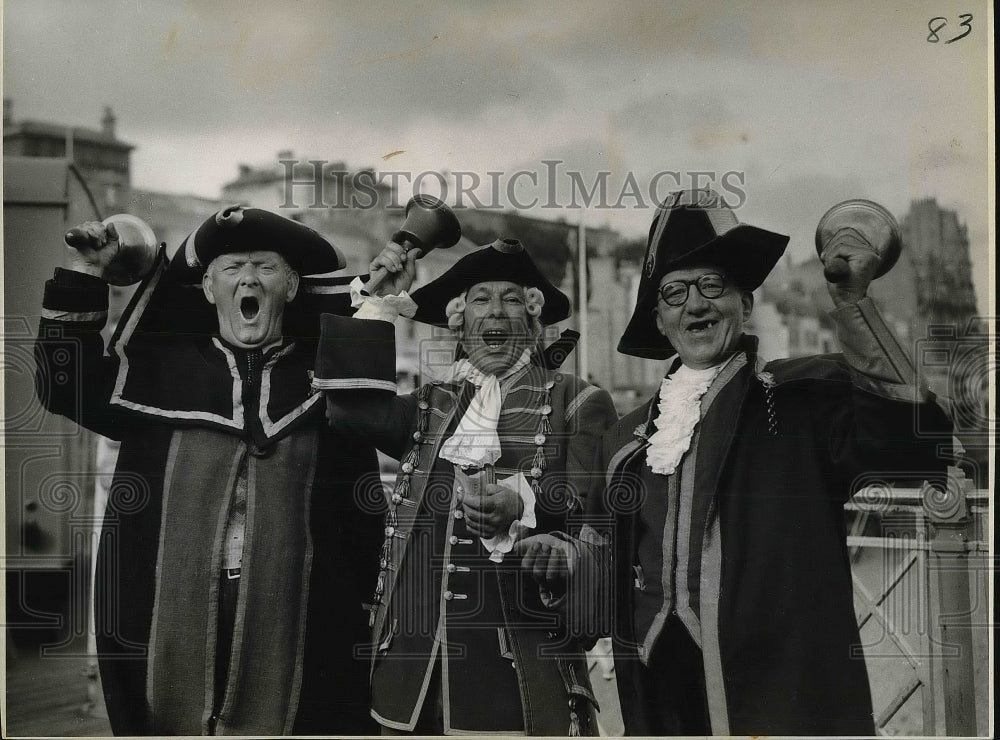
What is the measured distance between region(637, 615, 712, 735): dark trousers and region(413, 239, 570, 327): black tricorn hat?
1.34 m

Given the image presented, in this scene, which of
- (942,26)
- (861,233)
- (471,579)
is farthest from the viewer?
(942,26)

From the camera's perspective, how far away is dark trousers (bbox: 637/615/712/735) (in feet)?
13.0

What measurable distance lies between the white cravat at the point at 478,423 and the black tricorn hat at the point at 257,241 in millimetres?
740

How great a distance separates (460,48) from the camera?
443 cm

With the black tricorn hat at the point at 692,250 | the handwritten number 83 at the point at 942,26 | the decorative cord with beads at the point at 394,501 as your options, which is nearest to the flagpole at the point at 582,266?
the black tricorn hat at the point at 692,250

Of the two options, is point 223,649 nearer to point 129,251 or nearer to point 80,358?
point 80,358

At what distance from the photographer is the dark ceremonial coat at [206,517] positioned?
4199mm

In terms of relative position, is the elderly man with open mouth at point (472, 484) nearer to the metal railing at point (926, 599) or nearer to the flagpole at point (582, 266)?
the flagpole at point (582, 266)

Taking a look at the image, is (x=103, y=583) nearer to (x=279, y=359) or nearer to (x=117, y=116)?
(x=279, y=359)

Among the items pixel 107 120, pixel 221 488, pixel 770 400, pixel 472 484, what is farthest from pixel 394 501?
pixel 107 120

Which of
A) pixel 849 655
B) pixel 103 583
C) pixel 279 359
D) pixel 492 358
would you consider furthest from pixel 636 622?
pixel 103 583

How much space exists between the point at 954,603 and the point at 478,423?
6.81ft

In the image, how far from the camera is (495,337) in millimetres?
4281

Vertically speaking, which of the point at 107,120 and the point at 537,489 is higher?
the point at 107,120
